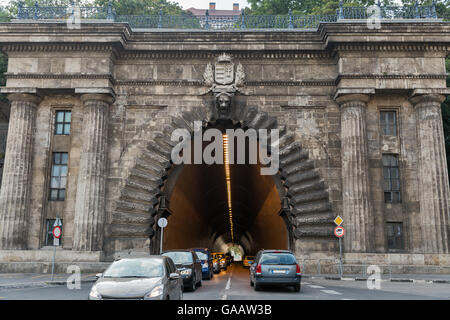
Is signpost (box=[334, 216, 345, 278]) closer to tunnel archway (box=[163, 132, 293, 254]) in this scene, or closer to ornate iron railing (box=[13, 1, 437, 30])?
tunnel archway (box=[163, 132, 293, 254])

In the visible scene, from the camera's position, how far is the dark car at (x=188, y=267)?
17234mm

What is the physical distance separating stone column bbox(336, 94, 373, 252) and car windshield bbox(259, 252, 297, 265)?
812 centimetres

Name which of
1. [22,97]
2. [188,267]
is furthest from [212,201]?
[188,267]

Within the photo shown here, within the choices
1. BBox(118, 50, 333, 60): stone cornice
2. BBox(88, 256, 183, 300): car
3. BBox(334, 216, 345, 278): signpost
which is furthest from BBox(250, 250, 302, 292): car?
BBox(118, 50, 333, 60): stone cornice

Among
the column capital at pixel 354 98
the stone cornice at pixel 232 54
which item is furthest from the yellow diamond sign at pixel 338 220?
the stone cornice at pixel 232 54

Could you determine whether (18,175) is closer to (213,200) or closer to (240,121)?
(240,121)

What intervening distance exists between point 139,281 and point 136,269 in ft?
2.97

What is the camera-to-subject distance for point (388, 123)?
1063 inches

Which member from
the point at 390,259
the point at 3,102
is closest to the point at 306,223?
the point at 390,259

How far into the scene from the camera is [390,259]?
2439cm

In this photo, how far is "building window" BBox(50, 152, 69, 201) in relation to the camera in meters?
26.5

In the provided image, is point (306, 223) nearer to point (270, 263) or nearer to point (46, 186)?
point (270, 263)

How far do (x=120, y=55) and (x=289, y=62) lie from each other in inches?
391

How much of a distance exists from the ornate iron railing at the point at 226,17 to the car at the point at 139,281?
65.1 feet
